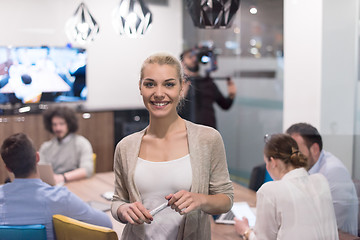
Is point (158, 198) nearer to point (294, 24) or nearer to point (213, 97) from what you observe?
point (294, 24)

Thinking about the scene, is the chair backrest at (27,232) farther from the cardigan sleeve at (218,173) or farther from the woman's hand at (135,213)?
the cardigan sleeve at (218,173)

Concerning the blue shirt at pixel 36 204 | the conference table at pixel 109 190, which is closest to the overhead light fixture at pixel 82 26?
the conference table at pixel 109 190

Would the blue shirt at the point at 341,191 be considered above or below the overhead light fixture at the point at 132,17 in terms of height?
→ below

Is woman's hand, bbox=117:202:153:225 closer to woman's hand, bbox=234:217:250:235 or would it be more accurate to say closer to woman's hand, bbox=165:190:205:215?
woman's hand, bbox=165:190:205:215

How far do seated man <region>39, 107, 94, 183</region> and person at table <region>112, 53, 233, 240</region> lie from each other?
1.32 m

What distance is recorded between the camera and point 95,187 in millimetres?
3076

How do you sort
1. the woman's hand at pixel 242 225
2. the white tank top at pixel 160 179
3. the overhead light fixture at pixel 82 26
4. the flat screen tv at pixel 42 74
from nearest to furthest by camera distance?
the white tank top at pixel 160 179
the woman's hand at pixel 242 225
the flat screen tv at pixel 42 74
the overhead light fixture at pixel 82 26

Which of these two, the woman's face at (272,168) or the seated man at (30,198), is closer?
the woman's face at (272,168)

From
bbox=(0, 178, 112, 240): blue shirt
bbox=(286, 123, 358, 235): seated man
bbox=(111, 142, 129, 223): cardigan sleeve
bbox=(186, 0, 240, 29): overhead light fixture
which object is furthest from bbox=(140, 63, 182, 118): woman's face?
bbox=(0, 178, 112, 240): blue shirt

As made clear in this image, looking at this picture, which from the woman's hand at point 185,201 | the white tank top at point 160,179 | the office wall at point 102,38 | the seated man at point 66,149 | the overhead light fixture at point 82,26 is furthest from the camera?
the overhead light fixture at point 82,26

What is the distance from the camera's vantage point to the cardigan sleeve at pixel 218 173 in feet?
5.53

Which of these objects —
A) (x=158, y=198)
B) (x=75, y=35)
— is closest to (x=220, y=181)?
(x=158, y=198)

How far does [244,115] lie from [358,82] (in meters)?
2.49

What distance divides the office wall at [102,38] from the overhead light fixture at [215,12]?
20.8 inches
